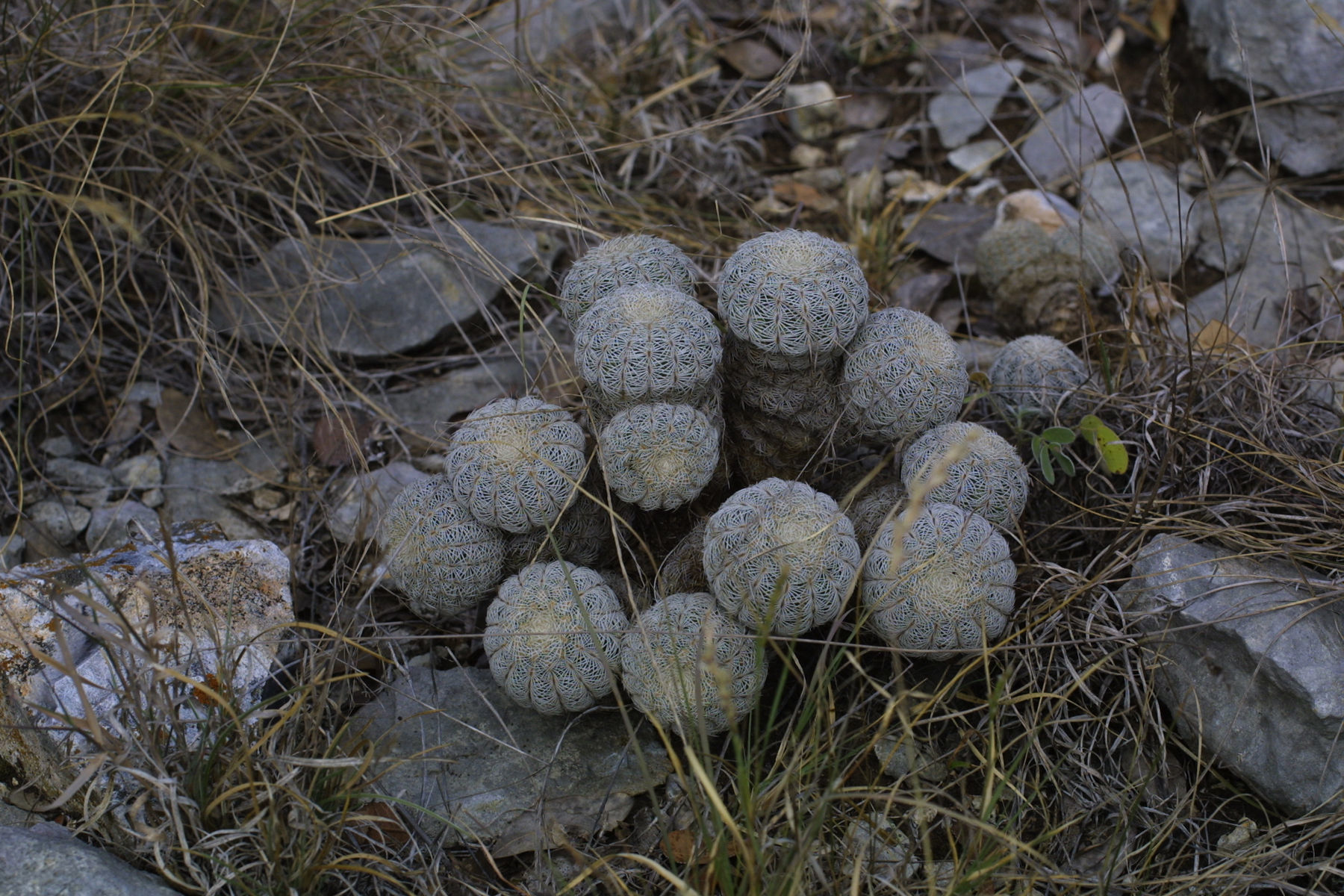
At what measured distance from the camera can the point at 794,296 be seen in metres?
2.22

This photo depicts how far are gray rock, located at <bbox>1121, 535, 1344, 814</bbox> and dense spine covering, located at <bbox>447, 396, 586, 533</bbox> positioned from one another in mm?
1266

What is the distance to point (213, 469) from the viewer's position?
312cm

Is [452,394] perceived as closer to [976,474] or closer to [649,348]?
[649,348]

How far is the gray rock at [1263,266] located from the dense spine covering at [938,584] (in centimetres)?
132

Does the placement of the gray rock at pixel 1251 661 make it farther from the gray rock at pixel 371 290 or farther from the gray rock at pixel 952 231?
the gray rock at pixel 371 290

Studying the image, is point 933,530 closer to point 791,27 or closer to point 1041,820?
point 1041,820

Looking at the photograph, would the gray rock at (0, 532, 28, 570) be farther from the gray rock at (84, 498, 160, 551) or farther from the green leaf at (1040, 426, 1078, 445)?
the green leaf at (1040, 426, 1078, 445)

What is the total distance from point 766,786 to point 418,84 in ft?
8.03

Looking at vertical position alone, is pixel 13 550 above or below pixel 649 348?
below

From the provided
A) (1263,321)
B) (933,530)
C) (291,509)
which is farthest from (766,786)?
(1263,321)

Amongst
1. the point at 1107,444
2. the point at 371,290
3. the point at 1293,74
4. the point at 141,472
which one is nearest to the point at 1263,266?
the point at 1293,74

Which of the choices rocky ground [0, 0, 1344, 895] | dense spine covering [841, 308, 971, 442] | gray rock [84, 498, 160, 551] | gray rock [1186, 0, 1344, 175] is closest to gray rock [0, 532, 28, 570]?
rocky ground [0, 0, 1344, 895]

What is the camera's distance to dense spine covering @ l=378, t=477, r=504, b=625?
7.71 ft

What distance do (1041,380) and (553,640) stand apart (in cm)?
140
